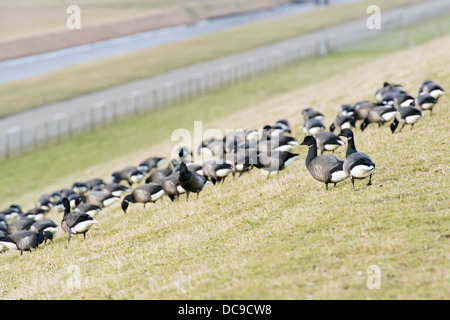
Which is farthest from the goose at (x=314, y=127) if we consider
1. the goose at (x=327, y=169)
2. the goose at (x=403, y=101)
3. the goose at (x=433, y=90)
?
the goose at (x=327, y=169)

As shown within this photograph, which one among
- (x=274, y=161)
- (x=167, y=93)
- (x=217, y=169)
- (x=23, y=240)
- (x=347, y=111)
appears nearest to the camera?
(x=23, y=240)

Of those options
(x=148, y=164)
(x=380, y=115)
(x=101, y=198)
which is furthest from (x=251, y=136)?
(x=101, y=198)

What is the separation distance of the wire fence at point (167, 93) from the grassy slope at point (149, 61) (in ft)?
38.7

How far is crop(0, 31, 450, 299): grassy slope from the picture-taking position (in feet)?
41.6

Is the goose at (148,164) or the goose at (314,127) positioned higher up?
the goose at (314,127)

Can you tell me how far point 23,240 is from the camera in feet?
75.3

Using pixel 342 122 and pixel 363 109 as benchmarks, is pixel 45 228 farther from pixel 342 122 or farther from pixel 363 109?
pixel 363 109

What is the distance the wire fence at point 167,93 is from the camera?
219ft

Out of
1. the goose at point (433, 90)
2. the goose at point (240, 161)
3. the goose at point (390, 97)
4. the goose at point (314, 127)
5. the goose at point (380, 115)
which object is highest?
the goose at point (433, 90)

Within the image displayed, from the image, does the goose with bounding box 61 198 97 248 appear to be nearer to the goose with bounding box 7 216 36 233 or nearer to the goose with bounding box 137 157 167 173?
the goose with bounding box 7 216 36 233

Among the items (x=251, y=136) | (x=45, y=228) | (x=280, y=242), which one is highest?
(x=280, y=242)

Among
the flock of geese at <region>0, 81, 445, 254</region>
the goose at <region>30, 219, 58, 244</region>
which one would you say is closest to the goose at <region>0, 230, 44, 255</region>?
the flock of geese at <region>0, 81, 445, 254</region>

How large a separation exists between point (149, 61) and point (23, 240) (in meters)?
96.1

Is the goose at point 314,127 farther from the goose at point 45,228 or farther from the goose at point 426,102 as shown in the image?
the goose at point 45,228
